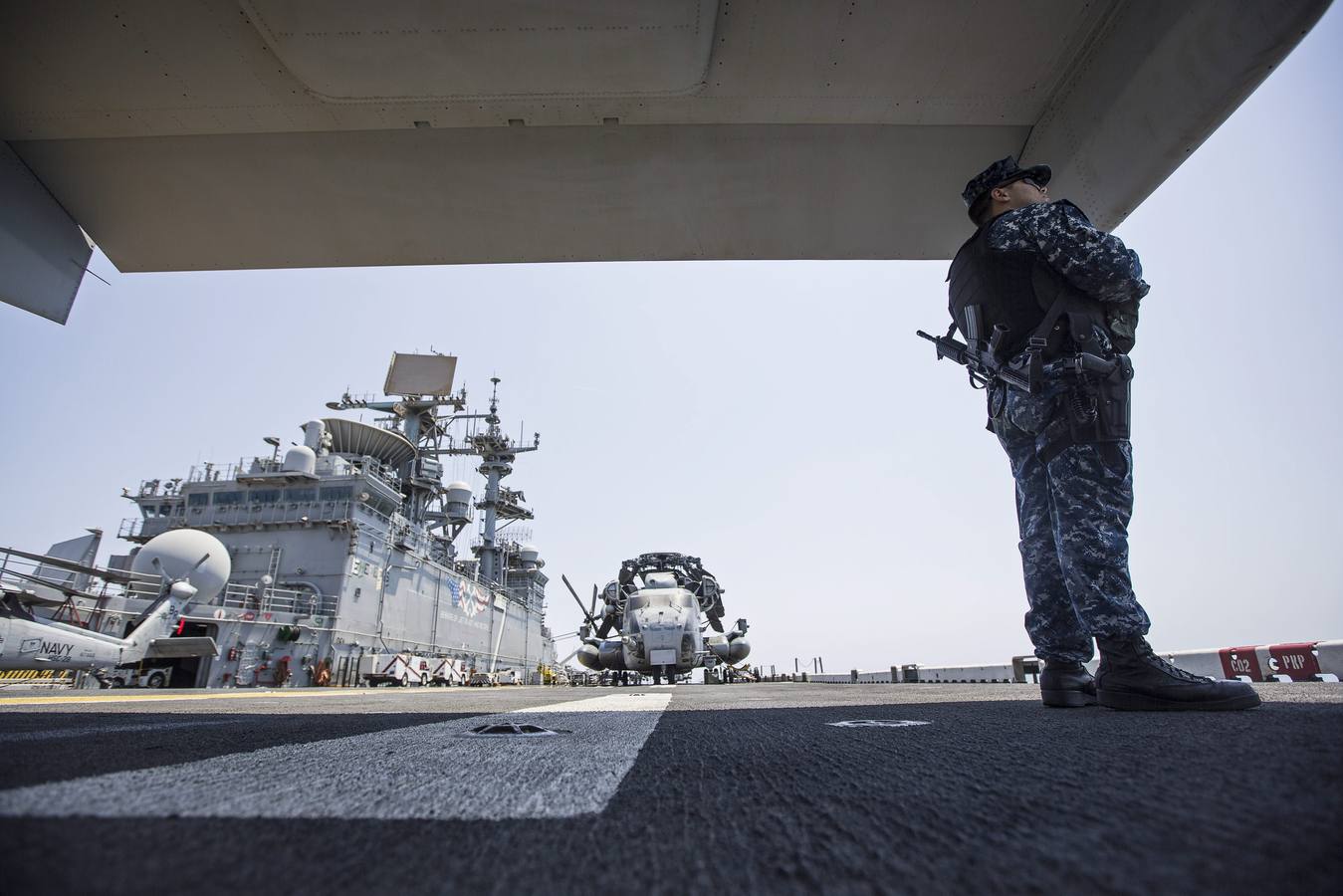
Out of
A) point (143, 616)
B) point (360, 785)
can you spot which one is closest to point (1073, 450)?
point (360, 785)

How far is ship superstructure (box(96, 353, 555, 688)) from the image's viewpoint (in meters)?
14.5

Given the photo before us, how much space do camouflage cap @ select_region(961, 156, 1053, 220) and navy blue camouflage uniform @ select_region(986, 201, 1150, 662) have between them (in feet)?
1.10

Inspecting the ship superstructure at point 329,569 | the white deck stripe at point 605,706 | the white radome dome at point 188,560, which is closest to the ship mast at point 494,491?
the ship superstructure at point 329,569

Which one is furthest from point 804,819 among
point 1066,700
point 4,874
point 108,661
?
point 108,661

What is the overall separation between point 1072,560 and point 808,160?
7.80 feet

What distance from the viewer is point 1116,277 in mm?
2148

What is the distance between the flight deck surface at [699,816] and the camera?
44 centimetres

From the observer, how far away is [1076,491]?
2.12 metres

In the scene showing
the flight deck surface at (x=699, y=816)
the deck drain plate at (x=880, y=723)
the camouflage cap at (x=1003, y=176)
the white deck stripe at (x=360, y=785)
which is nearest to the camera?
the flight deck surface at (x=699, y=816)

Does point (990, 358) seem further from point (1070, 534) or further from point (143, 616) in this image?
point (143, 616)

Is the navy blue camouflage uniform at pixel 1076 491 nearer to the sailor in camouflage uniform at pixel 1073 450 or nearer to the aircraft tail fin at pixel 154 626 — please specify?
the sailor in camouflage uniform at pixel 1073 450

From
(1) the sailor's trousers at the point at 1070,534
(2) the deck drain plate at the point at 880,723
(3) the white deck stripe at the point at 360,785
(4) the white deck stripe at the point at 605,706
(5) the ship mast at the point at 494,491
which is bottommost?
(4) the white deck stripe at the point at 605,706

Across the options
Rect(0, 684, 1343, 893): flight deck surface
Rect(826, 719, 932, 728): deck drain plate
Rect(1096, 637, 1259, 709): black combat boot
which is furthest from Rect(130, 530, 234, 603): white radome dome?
Rect(1096, 637, 1259, 709): black combat boot

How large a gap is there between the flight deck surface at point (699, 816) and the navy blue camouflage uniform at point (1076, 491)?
821mm
